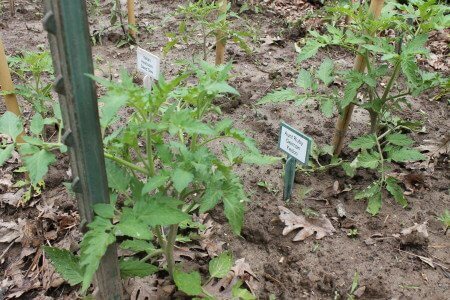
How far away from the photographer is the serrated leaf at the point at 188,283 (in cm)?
170

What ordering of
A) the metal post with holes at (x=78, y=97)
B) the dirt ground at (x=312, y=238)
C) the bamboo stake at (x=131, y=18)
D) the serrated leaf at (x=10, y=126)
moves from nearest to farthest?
the metal post with holes at (x=78, y=97)
the serrated leaf at (x=10, y=126)
the dirt ground at (x=312, y=238)
the bamboo stake at (x=131, y=18)

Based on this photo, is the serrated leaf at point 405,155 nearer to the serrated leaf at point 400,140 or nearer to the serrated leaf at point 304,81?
the serrated leaf at point 400,140

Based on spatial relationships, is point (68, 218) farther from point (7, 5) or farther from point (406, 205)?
point (7, 5)

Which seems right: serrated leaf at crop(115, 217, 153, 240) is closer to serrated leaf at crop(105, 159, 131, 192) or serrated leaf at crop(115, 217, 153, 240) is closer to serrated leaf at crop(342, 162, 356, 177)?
serrated leaf at crop(105, 159, 131, 192)

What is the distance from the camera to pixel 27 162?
1.41 meters

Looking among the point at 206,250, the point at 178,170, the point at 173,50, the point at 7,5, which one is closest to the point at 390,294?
the point at 206,250

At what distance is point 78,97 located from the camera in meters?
1.23

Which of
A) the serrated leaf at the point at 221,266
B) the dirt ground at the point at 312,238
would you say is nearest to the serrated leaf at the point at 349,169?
the dirt ground at the point at 312,238

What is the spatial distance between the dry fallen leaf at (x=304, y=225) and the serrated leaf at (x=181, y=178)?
3.42 ft

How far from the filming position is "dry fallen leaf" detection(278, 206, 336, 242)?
7.56 feet

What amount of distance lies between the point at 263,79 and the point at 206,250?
6.29 ft

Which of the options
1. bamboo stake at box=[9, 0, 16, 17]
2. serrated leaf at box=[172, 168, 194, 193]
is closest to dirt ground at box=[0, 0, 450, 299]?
serrated leaf at box=[172, 168, 194, 193]

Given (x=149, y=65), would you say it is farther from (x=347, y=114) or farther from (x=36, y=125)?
(x=347, y=114)

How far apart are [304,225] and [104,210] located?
1.24m
